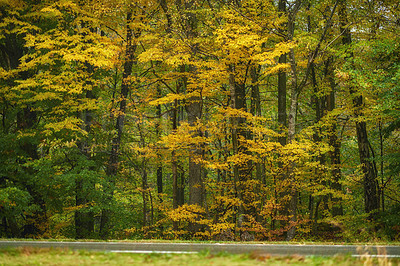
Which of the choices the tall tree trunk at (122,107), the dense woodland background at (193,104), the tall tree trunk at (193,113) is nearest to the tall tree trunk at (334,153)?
the dense woodland background at (193,104)

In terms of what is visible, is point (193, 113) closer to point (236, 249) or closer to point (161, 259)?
point (236, 249)

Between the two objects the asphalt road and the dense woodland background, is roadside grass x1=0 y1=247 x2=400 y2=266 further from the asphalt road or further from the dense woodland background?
the dense woodland background

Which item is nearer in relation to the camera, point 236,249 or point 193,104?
point 236,249

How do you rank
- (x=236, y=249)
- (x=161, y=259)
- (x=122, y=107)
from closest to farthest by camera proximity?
(x=161, y=259) < (x=236, y=249) < (x=122, y=107)

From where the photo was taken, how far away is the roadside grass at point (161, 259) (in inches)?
259

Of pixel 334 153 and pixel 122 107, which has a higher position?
pixel 122 107

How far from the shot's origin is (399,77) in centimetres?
1149

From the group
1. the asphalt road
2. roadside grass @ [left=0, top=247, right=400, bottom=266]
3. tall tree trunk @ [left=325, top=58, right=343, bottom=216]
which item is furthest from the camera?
tall tree trunk @ [left=325, top=58, right=343, bottom=216]

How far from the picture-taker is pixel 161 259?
693 cm

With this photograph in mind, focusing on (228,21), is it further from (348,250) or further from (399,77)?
(348,250)

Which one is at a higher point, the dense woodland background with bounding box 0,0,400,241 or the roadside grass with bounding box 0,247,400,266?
the dense woodland background with bounding box 0,0,400,241

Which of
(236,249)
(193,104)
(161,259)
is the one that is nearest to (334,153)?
(193,104)

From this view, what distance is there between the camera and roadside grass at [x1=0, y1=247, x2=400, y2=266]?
658 centimetres

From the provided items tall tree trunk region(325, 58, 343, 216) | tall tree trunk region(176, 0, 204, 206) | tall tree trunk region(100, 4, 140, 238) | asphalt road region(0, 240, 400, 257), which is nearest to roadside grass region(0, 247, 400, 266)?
asphalt road region(0, 240, 400, 257)
